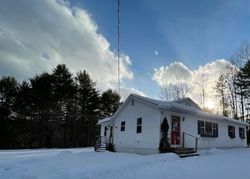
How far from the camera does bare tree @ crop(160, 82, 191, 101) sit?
38781 mm

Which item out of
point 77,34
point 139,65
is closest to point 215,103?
point 139,65

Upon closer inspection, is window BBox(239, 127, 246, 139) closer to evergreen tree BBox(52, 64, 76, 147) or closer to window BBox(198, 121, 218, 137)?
window BBox(198, 121, 218, 137)

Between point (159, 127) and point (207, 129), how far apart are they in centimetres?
509

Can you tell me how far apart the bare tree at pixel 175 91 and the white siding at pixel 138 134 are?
22.3 m

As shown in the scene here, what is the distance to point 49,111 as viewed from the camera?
3238 cm

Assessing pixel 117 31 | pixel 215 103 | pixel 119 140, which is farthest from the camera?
pixel 215 103

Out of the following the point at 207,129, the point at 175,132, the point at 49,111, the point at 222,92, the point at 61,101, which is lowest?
the point at 175,132

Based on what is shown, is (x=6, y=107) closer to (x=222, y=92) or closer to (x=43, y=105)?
(x=43, y=105)

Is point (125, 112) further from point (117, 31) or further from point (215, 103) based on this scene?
point (215, 103)

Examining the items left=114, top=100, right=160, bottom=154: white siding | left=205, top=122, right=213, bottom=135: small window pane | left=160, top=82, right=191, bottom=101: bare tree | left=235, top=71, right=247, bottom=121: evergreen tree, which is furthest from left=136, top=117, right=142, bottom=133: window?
left=160, top=82, right=191, bottom=101: bare tree

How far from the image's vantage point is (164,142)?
13.1 metres

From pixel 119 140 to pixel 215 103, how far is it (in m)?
24.0

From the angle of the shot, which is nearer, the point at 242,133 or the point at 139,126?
the point at 139,126

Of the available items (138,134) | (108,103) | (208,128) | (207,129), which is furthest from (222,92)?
(138,134)
